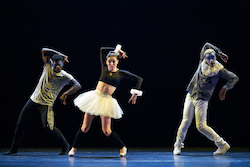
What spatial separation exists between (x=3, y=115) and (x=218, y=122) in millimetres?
3817

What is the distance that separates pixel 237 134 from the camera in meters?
5.69

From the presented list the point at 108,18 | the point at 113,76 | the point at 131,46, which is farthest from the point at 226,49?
the point at 113,76

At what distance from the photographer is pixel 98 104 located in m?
4.02

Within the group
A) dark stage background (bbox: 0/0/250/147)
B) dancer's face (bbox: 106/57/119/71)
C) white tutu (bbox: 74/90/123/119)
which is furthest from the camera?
dark stage background (bbox: 0/0/250/147)

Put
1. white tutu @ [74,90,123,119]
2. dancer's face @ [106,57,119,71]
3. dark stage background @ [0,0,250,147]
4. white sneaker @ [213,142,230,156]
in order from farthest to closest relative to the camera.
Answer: dark stage background @ [0,0,250,147] → white sneaker @ [213,142,230,156] → dancer's face @ [106,57,119,71] → white tutu @ [74,90,123,119]

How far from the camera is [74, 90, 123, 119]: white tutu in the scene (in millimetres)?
3996

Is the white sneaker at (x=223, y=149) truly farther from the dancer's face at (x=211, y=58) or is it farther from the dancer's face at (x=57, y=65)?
the dancer's face at (x=57, y=65)

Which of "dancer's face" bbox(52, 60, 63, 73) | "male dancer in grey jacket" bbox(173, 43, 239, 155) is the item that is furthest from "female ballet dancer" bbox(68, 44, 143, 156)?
"male dancer in grey jacket" bbox(173, 43, 239, 155)

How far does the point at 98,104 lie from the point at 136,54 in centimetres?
193

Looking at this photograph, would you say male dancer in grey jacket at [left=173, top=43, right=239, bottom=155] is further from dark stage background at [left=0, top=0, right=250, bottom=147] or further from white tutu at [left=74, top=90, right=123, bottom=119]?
dark stage background at [left=0, top=0, right=250, bottom=147]

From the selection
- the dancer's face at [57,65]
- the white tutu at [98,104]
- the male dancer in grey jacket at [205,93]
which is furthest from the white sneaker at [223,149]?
the dancer's face at [57,65]

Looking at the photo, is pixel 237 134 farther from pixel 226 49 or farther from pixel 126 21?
pixel 126 21

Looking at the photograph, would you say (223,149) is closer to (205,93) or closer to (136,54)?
(205,93)

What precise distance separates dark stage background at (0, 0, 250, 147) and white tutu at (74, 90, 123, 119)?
5.09 feet
